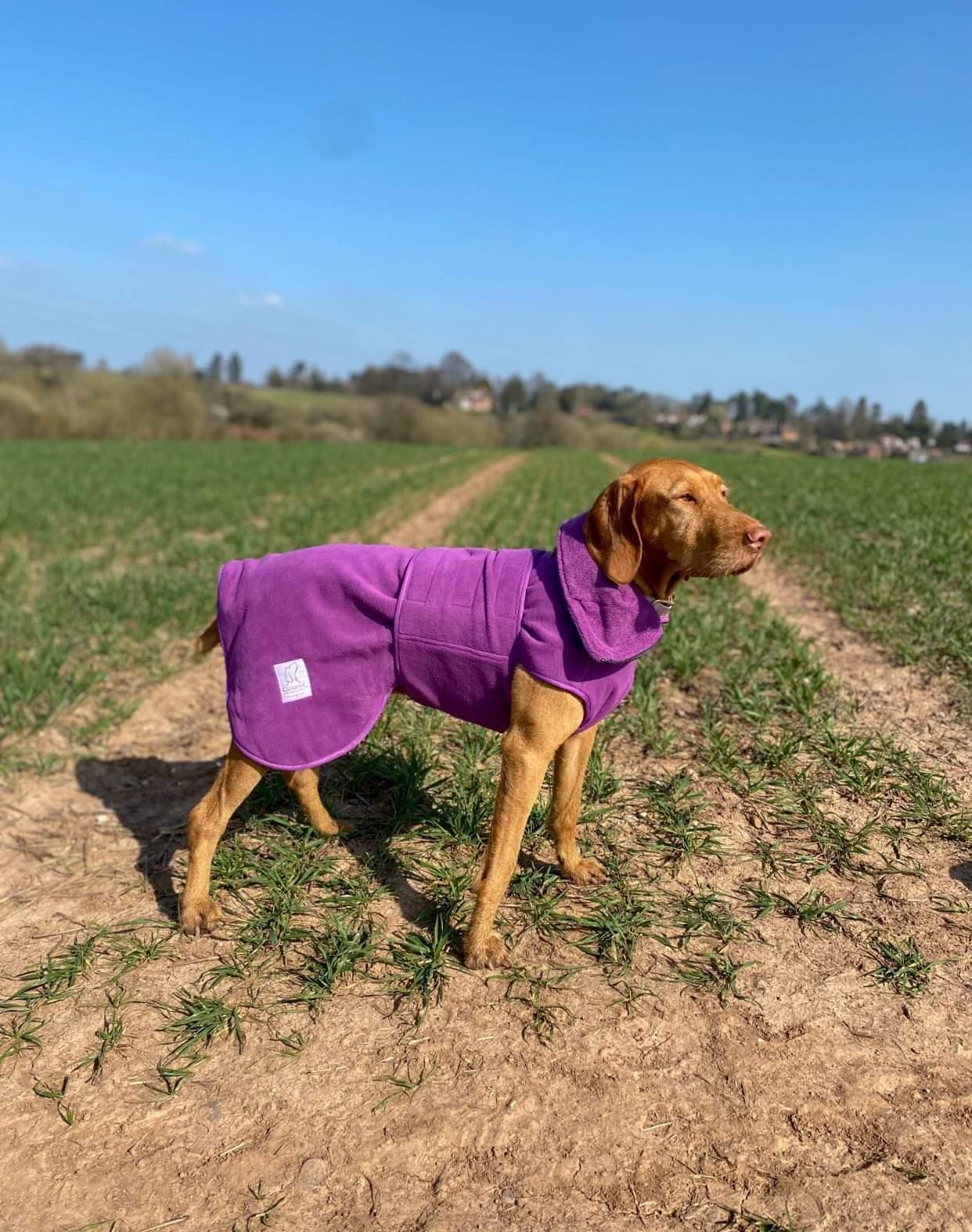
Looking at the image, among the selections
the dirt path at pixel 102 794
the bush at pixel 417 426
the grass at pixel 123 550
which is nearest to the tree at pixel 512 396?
the bush at pixel 417 426

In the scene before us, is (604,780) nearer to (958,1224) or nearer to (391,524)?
(958,1224)

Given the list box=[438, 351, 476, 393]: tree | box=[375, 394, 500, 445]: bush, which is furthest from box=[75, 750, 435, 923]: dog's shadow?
box=[438, 351, 476, 393]: tree

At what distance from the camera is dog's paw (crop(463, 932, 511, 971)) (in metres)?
2.95

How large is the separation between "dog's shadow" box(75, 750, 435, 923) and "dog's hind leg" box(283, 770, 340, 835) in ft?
0.32

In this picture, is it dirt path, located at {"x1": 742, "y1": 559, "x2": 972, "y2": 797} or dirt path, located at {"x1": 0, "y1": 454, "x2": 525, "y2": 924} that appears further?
dirt path, located at {"x1": 742, "y1": 559, "x2": 972, "y2": 797}

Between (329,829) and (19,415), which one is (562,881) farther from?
(19,415)

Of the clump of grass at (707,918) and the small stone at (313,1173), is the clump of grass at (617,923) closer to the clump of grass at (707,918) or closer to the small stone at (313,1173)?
the clump of grass at (707,918)

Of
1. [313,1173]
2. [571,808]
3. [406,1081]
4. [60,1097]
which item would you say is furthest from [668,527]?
[60,1097]

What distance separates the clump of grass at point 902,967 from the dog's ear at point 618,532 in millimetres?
1761

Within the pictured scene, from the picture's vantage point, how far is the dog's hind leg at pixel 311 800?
375 cm

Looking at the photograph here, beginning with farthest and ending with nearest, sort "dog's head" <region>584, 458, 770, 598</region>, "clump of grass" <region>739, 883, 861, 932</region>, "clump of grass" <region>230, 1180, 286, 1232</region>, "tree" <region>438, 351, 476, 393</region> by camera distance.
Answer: "tree" <region>438, 351, 476, 393</region>, "clump of grass" <region>739, 883, 861, 932</region>, "dog's head" <region>584, 458, 770, 598</region>, "clump of grass" <region>230, 1180, 286, 1232</region>

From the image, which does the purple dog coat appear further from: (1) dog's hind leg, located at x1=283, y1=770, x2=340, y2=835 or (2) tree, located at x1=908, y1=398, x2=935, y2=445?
(2) tree, located at x1=908, y1=398, x2=935, y2=445

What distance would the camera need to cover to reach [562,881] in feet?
11.5

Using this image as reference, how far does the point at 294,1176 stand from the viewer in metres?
2.19
